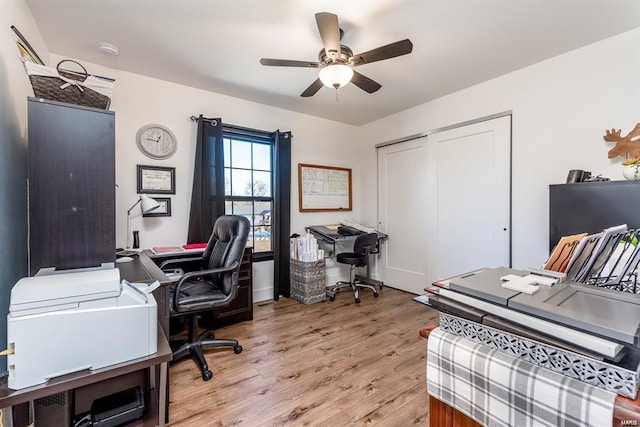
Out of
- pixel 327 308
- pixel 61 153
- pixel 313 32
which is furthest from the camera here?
pixel 327 308

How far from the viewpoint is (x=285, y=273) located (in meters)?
3.57

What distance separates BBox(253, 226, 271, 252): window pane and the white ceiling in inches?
67.0

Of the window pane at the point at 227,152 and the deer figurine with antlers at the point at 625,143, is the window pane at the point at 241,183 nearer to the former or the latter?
the window pane at the point at 227,152

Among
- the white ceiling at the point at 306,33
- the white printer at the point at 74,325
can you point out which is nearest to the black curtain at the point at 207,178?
the white ceiling at the point at 306,33

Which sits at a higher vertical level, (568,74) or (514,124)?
(568,74)

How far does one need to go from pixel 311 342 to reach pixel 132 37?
2.84 m

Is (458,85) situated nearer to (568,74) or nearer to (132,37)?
(568,74)

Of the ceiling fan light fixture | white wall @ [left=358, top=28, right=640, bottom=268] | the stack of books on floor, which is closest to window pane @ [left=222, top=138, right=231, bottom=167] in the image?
the ceiling fan light fixture

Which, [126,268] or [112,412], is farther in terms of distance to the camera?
[126,268]

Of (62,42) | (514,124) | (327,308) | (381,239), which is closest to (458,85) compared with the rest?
(514,124)

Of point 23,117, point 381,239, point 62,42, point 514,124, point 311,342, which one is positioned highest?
point 62,42

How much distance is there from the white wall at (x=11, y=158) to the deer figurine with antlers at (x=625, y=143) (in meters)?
3.87

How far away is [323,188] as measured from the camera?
13.5 feet

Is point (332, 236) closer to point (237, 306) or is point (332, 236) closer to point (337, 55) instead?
point (237, 306)
